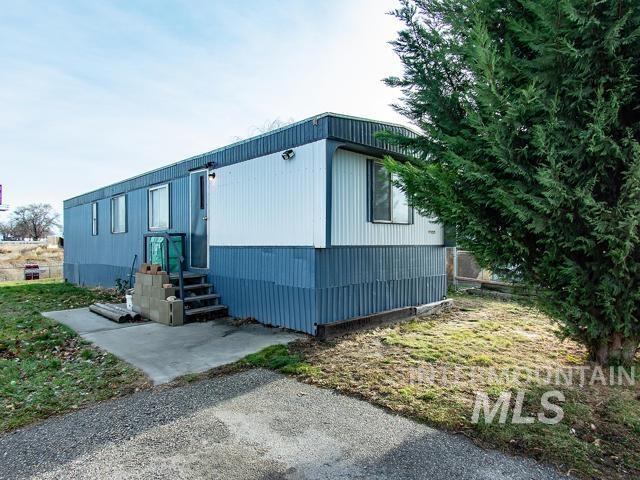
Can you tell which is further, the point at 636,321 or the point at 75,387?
the point at 75,387

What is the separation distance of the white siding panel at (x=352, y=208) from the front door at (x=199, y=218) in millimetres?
3200

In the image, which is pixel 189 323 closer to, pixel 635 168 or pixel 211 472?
pixel 211 472

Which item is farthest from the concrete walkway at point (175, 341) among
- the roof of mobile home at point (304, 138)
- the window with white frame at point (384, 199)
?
the roof of mobile home at point (304, 138)

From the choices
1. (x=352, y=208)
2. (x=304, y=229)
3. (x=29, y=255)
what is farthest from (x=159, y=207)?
(x=29, y=255)

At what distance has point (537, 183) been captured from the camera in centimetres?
311

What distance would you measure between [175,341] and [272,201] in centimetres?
255

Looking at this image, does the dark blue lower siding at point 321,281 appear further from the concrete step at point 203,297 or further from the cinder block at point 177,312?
the cinder block at point 177,312

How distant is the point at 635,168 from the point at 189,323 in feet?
20.1

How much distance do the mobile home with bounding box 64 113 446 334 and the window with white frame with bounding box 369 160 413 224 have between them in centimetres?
2

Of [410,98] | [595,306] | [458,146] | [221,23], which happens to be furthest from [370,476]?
[221,23]

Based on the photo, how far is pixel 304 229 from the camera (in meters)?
5.51

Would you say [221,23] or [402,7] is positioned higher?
[221,23]

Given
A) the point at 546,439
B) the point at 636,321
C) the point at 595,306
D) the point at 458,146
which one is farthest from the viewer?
the point at 458,146

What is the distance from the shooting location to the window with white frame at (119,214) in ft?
34.3
